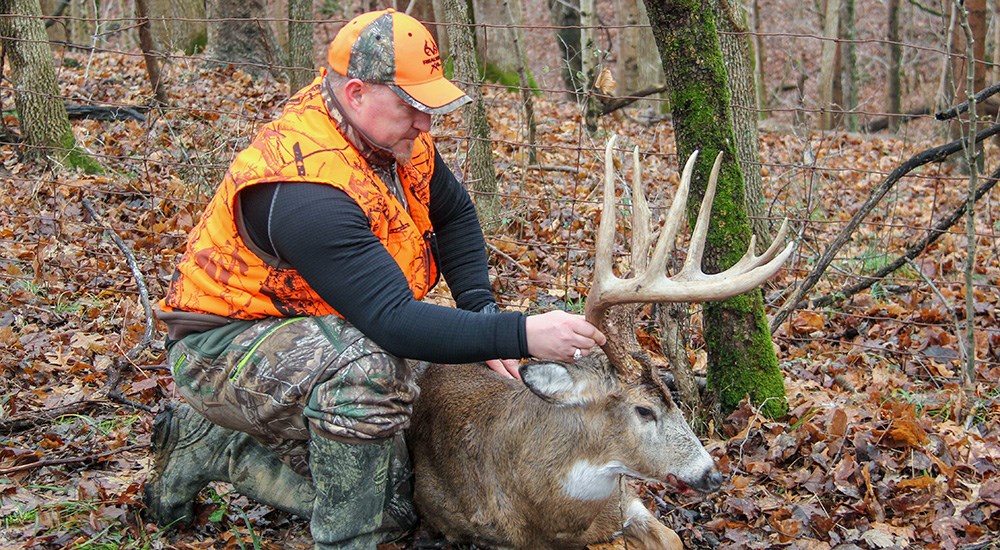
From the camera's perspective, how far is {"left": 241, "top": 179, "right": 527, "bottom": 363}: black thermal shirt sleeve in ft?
10.3

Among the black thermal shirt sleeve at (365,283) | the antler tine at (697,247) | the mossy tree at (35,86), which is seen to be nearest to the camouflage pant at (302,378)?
the black thermal shirt sleeve at (365,283)

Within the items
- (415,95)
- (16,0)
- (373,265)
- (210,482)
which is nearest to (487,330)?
(373,265)

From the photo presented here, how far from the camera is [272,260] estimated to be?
11.1 feet

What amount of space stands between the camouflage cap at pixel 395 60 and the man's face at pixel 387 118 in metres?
0.05

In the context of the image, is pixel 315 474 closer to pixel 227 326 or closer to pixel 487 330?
pixel 227 326

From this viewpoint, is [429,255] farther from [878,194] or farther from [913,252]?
[913,252]

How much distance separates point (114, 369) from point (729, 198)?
3324 mm

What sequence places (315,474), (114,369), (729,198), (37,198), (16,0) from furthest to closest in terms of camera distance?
(16,0)
(37,198)
(114,369)
(729,198)
(315,474)

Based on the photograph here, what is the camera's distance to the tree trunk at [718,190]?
Result: 4246mm

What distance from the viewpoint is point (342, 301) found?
3.22 metres

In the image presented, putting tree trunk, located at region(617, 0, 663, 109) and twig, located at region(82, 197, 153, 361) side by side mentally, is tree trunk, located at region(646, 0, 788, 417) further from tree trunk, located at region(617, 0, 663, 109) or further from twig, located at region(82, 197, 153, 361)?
tree trunk, located at region(617, 0, 663, 109)

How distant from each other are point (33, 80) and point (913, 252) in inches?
268

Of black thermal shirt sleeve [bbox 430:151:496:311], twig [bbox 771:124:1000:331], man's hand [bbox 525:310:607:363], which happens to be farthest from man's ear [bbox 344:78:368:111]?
twig [bbox 771:124:1000:331]

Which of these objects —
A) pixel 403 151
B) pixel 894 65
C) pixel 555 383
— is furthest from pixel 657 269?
pixel 894 65
